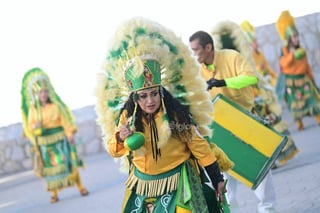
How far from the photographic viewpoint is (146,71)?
4.71 metres

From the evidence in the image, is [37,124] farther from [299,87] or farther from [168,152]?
[168,152]

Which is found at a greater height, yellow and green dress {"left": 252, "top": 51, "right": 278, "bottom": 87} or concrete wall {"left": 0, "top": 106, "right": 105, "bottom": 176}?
yellow and green dress {"left": 252, "top": 51, "right": 278, "bottom": 87}

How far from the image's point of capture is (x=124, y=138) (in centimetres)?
464

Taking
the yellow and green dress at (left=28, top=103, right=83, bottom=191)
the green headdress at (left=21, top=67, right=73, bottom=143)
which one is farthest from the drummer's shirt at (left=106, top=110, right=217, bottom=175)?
the green headdress at (left=21, top=67, right=73, bottom=143)

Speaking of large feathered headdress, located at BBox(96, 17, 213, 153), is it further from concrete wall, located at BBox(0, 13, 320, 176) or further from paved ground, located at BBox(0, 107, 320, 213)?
concrete wall, located at BBox(0, 13, 320, 176)

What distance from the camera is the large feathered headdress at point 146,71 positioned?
→ 4750mm

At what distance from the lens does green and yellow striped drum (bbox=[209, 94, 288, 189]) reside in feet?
21.3

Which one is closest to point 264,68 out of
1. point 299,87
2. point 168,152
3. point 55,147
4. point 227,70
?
point 299,87

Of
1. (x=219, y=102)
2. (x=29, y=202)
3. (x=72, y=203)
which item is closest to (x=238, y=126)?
(x=219, y=102)

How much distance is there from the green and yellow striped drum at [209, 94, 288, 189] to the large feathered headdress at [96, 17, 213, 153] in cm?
146

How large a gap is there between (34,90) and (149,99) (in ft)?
21.8

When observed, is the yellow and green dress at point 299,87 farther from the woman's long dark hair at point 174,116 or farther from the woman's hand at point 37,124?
the woman's long dark hair at point 174,116

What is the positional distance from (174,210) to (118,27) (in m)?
1.17

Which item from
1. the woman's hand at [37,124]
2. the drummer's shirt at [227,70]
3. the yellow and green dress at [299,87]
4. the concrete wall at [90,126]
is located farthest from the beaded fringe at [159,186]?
the concrete wall at [90,126]
